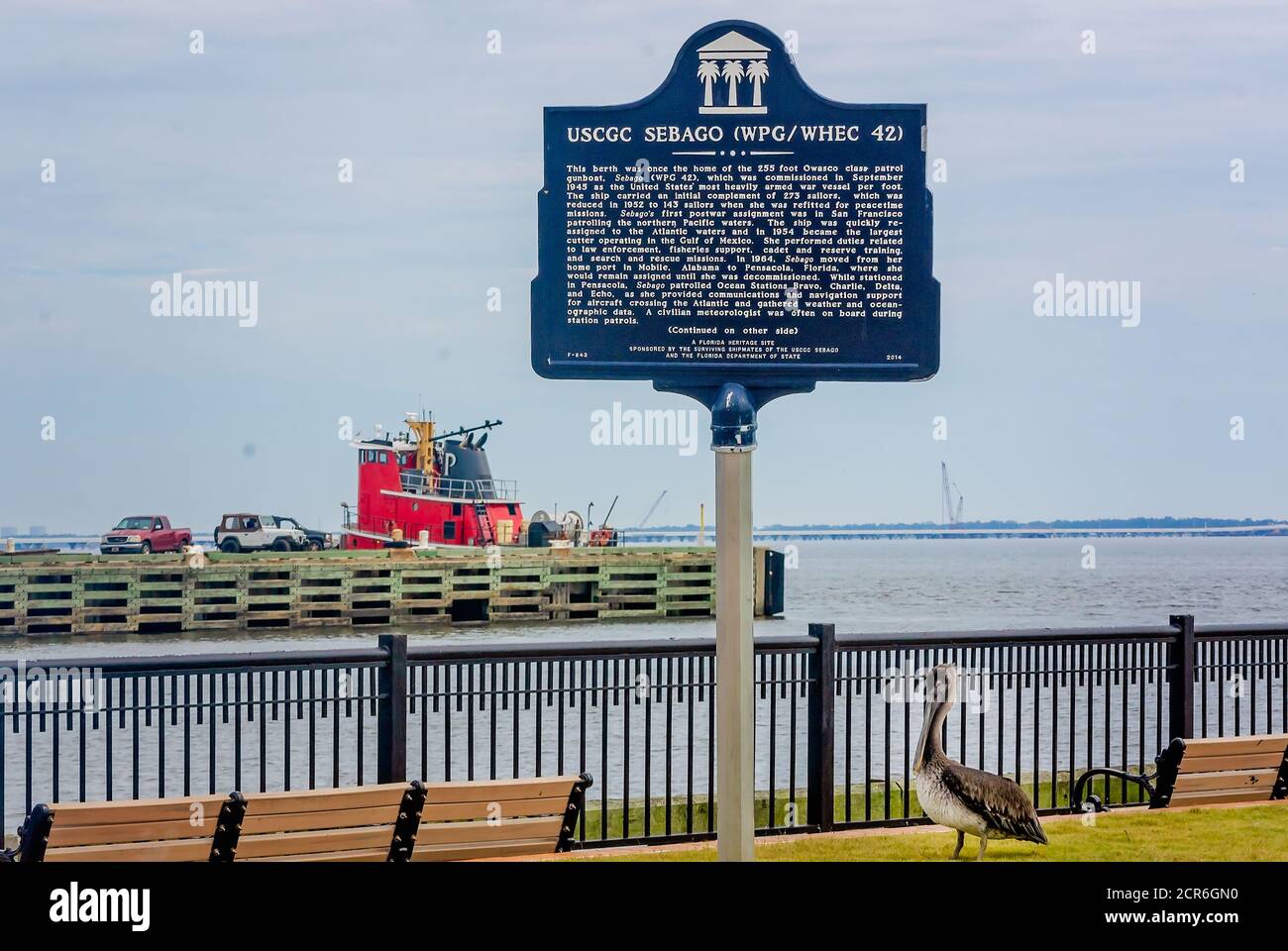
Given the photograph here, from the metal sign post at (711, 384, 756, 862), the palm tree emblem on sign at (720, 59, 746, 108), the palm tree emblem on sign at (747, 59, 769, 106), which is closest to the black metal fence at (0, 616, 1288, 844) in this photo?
the metal sign post at (711, 384, 756, 862)

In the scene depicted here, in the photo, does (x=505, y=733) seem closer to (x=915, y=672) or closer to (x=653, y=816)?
(x=653, y=816)

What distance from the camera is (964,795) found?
33.3 feet

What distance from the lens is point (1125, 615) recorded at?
4528 inches

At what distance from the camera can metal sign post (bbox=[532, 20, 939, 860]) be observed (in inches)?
347

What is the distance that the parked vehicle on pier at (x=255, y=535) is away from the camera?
93.4 meters

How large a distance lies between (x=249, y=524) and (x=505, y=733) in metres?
55.5

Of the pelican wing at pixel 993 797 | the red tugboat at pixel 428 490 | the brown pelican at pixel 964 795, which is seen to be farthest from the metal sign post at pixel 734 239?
the red tugboat at pixel 428 490

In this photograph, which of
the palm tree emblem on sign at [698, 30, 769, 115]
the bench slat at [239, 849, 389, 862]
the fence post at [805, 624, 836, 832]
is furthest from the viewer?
the fence post at [805, 624, 836, 832]

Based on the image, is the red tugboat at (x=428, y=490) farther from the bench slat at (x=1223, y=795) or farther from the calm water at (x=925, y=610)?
the bench slat at (x=1223, y=795)

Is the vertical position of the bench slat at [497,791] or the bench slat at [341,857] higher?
the bench slat at [497,791]

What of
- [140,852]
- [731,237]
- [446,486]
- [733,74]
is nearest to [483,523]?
[446,486]

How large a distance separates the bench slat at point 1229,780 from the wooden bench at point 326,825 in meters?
5.23

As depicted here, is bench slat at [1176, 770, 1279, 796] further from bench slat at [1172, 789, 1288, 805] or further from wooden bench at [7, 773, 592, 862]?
wooden bench at [7, 773, 592, 862]

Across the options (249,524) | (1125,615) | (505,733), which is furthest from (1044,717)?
(1125,615)
